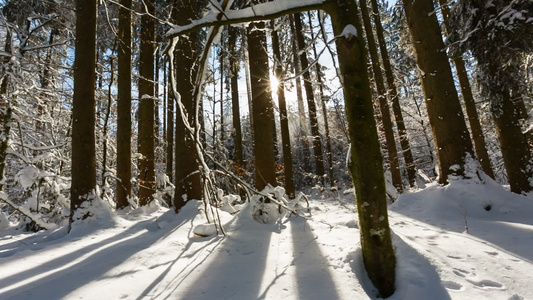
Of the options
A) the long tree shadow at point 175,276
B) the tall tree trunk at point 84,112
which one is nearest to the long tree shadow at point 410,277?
the long tree shadow at point 175,276

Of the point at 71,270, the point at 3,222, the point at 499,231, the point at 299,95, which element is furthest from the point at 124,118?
the point at 299,95

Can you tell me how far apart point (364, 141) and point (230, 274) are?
166 centimetres

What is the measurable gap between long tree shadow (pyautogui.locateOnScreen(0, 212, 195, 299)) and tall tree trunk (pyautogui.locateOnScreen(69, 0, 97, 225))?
49.8 inches

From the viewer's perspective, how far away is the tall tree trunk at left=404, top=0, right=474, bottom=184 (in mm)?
4883

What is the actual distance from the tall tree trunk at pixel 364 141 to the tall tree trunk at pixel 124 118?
21.6ft

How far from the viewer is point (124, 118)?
724 cm

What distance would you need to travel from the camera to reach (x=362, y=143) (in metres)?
2.08

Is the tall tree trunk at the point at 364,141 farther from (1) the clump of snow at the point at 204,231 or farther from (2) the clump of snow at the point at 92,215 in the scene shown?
(2) the clump of snow at the point at 92,215

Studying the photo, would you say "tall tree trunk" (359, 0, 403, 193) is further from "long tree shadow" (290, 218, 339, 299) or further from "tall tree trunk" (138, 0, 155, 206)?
"long tree shadow" (290, 218, 339, 299)

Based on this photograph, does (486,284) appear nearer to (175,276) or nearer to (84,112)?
(175,276)

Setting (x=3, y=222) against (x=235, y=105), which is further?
(x=235, y=105)

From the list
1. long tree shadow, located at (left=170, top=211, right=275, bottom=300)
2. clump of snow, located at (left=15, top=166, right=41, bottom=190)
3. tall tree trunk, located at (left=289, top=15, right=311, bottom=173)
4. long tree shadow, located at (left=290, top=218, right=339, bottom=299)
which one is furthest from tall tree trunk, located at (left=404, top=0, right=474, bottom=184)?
clump of snow, located at (left=15, top=166, right=41, bottom=190)

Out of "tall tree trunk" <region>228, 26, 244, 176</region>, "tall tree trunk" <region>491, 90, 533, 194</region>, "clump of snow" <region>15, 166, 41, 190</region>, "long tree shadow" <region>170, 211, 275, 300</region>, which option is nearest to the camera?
"long tree shadow" <region>170, 211, 275, 300</region>

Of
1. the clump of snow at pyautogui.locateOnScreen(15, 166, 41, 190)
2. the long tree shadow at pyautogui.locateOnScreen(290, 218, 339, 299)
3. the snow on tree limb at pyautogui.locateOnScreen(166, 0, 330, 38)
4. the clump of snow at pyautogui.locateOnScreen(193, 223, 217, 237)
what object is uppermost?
the snow on tree limb at pyautogui.locateOnScreen(166, 0, 330, 38)
